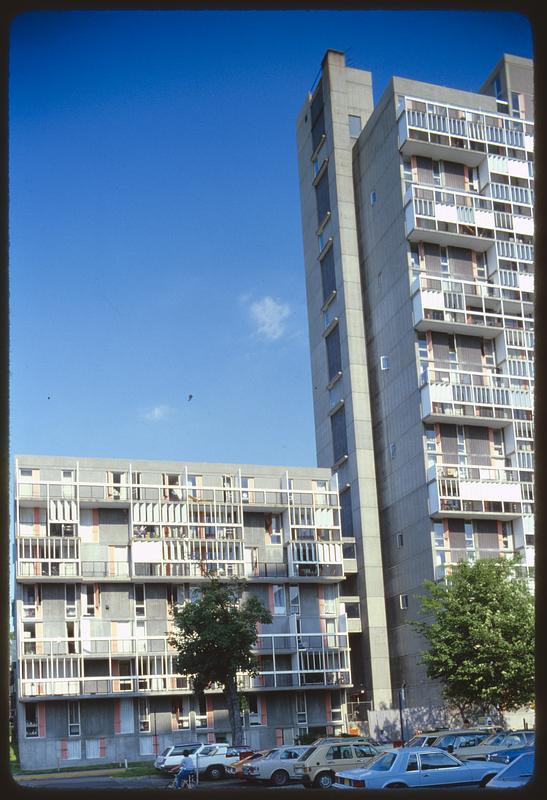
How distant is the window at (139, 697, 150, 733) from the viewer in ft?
130

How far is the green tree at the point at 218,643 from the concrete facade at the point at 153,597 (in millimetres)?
3727

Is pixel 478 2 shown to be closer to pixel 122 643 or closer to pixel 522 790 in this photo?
pixel 522 790

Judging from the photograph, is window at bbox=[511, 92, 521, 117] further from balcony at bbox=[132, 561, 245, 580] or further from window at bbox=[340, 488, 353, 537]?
balcony at bbox=[132, 561, 245, 580]

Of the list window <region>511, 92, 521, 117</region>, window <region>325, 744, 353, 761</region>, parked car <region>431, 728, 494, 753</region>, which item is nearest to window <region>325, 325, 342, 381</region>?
window <region>511, 92, 521, 117</region>

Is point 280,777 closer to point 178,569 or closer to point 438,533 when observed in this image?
point 178,569

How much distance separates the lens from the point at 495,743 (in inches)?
887

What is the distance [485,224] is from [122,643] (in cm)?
2288

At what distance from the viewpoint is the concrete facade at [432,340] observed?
4116cm

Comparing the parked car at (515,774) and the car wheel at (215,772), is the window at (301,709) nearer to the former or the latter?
the car wheel at (215,772)

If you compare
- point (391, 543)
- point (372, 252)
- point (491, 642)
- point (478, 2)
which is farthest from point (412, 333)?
point (478, 2)

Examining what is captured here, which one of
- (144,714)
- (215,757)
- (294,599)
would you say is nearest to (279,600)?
(294,599)

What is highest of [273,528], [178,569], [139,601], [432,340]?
[432,340]

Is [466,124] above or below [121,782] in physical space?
above

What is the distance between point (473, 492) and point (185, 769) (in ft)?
57.6
